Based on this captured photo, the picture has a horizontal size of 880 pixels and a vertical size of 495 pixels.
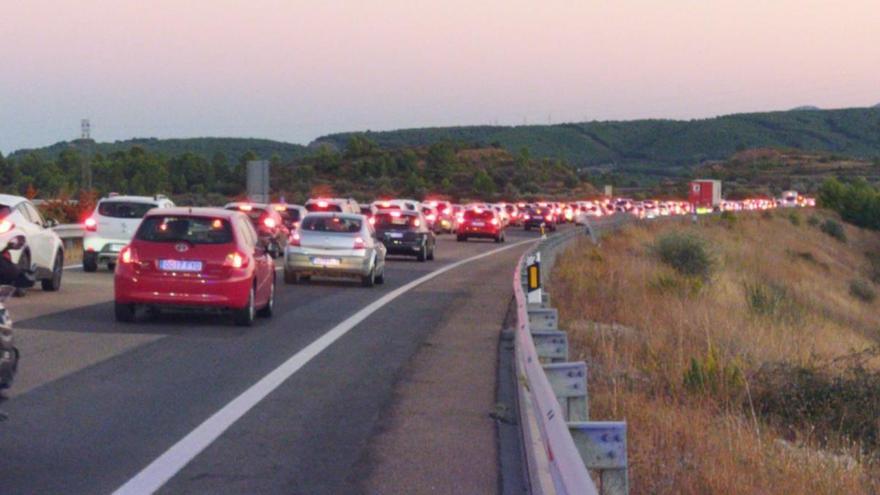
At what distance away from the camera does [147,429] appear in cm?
1084

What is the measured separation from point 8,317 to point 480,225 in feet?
155

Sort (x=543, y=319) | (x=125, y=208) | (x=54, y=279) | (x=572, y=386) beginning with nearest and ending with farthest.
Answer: (x=572, y=386)
(x=543, y=319)
(x=54, y=279)
(x=125, y=208)

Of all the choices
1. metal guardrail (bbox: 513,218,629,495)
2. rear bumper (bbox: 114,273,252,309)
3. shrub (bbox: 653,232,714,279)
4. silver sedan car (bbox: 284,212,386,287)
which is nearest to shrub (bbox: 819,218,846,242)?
shrub (bbox: 653,232,714,279)

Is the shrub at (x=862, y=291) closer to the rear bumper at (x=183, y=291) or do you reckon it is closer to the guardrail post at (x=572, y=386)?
the rear bumper at (x=183, y=291)

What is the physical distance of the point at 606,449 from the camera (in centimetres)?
698

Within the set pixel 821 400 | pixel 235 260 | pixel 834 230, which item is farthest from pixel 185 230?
pixel 834 230

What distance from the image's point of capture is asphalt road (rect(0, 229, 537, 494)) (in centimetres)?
931

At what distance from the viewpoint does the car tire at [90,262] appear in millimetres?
28828

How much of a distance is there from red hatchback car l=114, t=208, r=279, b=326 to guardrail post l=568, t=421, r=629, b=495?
1183cm

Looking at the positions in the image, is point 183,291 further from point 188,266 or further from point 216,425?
point 216,425

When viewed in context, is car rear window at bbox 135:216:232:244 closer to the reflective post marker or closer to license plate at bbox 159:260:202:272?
license plate at bbox 159:260:202:272

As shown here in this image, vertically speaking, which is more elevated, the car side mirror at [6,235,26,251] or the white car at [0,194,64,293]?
the car side mirror at [6,235,26,251]

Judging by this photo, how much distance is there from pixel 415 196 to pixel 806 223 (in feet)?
114

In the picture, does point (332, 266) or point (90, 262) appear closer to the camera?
point (332, 266)
